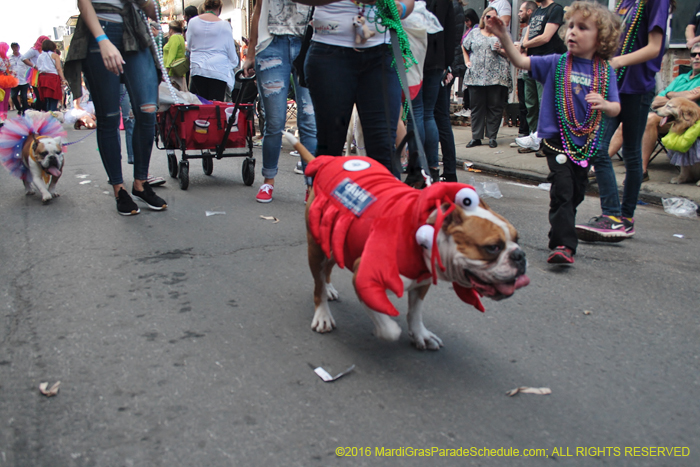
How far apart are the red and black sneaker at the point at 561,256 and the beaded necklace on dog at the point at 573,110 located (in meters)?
0.58

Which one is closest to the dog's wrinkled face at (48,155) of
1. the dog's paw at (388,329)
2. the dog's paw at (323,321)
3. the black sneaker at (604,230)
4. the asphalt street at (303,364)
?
the asphalt street at (303,364)

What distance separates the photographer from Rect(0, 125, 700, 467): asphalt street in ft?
6.41

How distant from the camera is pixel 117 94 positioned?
456 cm

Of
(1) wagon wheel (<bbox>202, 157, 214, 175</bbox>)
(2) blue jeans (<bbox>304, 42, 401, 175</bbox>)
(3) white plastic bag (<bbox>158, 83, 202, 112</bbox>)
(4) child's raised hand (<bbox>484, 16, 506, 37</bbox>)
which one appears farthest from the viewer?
(1) wagon wheel (<bbox>202, 157, 214, 175</bbox>)

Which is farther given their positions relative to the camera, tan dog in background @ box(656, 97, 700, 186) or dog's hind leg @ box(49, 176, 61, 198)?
tan dog in background @ box(656, 97, 700, 186)

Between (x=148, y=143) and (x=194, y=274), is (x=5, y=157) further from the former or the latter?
(x=194, y=274)

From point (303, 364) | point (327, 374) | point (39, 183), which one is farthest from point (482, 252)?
point (39, 183)

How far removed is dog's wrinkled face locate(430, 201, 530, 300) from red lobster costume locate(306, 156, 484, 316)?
0.05 meters

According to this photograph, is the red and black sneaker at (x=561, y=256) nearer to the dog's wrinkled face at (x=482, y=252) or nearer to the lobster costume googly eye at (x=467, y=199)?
the dog's wrinkled face at (x=482, y=252)

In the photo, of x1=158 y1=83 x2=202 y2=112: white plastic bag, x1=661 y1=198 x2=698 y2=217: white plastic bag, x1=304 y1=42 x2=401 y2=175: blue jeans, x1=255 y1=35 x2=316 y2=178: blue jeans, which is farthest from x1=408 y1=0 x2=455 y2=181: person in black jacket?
x1=158 y1=83 x2=202 y2=112: white plastic bag

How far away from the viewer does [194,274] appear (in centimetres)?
352

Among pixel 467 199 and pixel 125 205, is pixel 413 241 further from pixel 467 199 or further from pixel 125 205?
pixel 125 205

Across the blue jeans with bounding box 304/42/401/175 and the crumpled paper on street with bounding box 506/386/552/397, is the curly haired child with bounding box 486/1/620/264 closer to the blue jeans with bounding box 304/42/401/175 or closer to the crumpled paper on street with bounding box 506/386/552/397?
the blue jeans with bounding box 304/42/401/175

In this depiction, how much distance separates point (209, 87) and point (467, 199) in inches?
246
